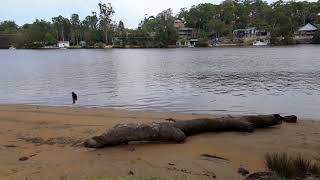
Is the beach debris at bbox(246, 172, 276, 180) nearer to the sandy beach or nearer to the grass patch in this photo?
the grass patch

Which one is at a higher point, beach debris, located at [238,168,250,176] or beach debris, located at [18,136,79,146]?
beach debris, located at [238,168,250,176]

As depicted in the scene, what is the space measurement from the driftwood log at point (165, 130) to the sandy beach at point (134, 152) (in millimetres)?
222

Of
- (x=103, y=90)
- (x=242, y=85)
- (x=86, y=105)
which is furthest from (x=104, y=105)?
(x=242, y=85)

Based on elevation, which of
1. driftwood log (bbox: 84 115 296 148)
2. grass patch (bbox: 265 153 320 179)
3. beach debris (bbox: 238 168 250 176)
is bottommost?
beach debris (bbox: 238 168 250 176)

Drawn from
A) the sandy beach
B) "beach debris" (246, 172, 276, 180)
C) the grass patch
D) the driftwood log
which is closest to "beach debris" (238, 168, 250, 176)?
the sandy beach

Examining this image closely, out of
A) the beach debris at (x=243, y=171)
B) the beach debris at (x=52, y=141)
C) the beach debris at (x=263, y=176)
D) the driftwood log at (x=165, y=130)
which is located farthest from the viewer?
the beach debris at (x=52, y=141)

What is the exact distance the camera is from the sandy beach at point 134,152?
9.54 m

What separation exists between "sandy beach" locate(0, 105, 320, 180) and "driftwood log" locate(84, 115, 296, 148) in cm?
22

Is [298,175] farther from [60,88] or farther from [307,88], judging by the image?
[60,88]

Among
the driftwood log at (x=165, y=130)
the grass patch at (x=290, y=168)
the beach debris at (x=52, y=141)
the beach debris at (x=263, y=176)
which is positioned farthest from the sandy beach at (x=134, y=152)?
the grass patch at (x=290, y=168)

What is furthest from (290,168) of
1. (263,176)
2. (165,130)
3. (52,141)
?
(52,141)

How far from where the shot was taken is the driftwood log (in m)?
11.7

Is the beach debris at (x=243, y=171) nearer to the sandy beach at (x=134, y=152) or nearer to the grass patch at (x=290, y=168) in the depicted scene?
the sandy beach at (x=134, y=152)

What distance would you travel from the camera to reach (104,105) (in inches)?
977
